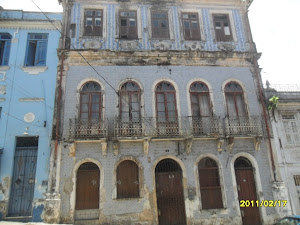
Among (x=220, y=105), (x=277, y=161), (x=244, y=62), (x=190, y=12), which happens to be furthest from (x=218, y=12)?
(x=277, y=161)

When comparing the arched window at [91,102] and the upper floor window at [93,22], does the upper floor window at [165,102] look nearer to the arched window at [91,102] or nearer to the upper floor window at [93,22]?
the arched window at [91,102]

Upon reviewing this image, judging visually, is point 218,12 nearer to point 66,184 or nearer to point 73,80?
point 73,80

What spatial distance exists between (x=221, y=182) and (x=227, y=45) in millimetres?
7150

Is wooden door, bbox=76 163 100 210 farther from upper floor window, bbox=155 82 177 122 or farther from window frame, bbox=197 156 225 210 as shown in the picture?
window frame, bbox=197 156 225 210

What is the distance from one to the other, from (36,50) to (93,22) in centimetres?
326

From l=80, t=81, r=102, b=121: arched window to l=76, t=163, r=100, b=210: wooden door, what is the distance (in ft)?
7.29

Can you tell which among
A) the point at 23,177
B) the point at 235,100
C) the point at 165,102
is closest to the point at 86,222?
the point at 23,177

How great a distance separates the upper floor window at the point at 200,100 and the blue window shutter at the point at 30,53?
27.2 ft

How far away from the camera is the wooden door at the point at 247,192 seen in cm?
1059

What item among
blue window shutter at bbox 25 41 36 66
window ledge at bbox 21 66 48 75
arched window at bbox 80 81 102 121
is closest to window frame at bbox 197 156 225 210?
arched window at bbox 80 81 102 121

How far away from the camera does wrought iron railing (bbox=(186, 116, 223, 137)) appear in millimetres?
11008

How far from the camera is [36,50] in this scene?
12.2 m
